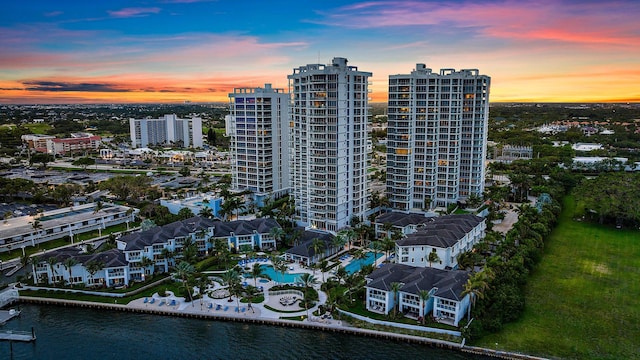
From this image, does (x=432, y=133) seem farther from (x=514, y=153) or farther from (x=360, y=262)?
(x=514, y=153)

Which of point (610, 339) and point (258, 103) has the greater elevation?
point (258, 103)

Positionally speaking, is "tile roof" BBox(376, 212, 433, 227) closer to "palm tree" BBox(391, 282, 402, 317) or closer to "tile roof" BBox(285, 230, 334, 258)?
"tile roof" BBox(285, 230, 334, 258)

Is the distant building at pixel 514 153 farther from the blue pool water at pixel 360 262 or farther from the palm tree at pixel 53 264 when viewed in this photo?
the palm tree at pixel 53 264

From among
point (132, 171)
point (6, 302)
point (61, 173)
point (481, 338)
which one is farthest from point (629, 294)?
point (61, 173)

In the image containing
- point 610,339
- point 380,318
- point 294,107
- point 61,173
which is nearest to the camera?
point 610,339

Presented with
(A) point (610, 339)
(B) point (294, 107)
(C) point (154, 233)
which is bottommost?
(A) point (610, 339)

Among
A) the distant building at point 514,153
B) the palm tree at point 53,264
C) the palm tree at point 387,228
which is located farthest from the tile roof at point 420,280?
the distant building at point 514,153

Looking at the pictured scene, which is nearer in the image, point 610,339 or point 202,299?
point 610,339

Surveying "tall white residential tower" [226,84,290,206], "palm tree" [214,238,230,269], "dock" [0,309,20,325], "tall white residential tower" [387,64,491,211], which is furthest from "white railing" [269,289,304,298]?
"tall white residential tower" [226,84,290,206]

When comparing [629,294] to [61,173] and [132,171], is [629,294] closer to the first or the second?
[132,171]
